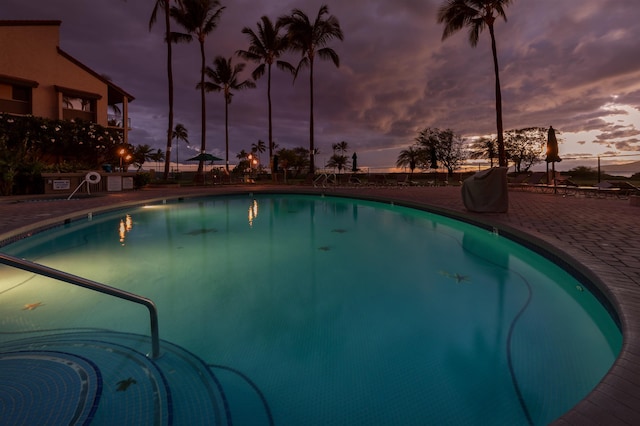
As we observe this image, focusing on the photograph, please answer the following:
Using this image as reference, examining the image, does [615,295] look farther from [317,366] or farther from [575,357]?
[317,366]

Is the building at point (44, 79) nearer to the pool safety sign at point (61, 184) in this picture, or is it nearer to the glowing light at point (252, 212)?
the pool safety sign at point (61, 184)

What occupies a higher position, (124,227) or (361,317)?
(124,227)

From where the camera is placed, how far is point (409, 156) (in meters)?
40.7

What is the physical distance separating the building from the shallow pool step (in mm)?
23883

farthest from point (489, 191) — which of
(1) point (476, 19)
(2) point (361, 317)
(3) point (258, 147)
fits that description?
(3) point (258, 147)

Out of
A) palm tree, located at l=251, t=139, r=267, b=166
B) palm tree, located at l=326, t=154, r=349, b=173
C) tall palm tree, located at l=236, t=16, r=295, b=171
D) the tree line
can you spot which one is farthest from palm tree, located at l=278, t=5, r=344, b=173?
palm tree, located at l=251, t=139, r=267, b=166

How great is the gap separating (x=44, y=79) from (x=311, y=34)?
673 inches

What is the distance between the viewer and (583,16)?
1306cm

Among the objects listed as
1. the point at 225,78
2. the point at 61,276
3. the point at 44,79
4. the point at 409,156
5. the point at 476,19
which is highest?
the point at 225,78

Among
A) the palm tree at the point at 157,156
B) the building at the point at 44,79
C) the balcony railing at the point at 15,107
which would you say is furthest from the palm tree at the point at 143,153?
the balcony railing at the point at 15,107

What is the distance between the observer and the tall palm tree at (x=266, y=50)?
75.4 feet

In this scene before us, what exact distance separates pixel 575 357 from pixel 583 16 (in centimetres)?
1683

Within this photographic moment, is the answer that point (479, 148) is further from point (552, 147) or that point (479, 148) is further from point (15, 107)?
point (15, 107)

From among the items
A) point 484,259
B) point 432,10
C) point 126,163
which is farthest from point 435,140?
point 484,259
